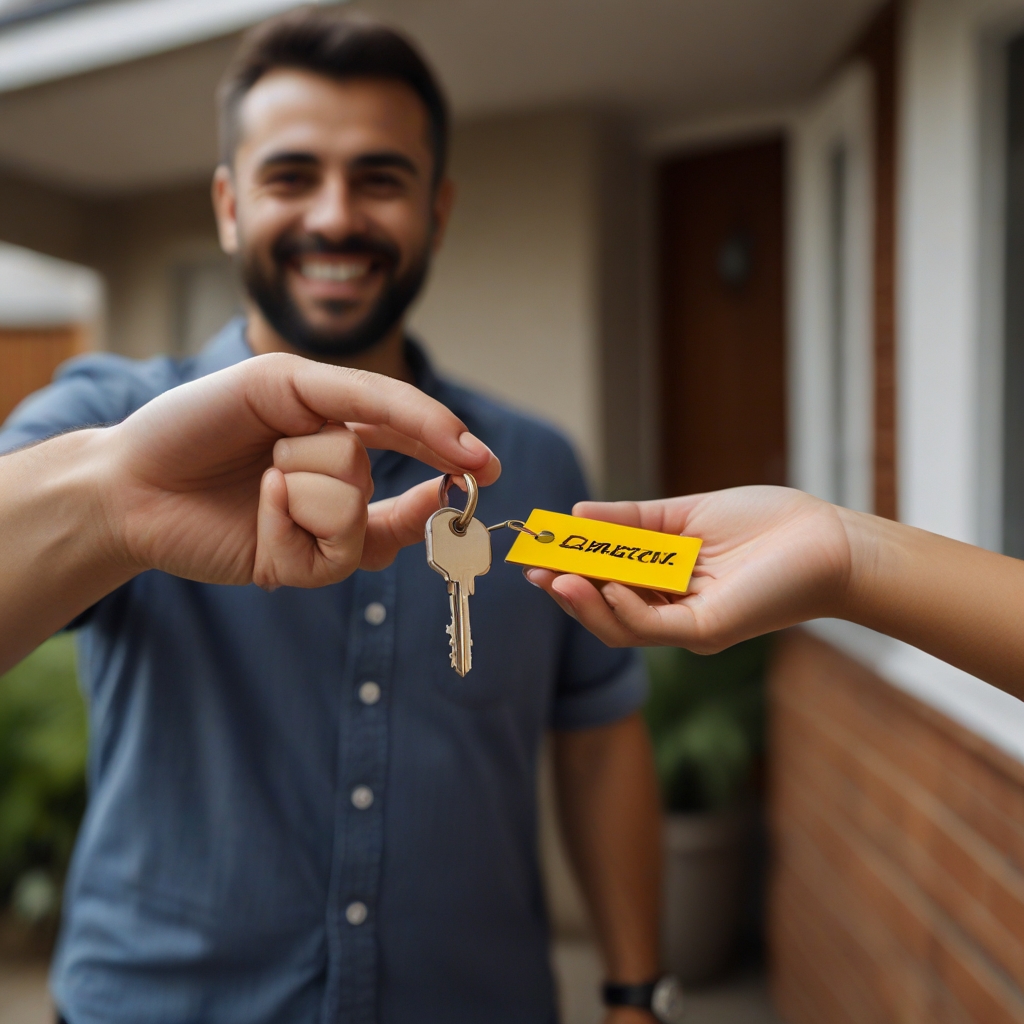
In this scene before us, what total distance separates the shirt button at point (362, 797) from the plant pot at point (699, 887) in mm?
2199

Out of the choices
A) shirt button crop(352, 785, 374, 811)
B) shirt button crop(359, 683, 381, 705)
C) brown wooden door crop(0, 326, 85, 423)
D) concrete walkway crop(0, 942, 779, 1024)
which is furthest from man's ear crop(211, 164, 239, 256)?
brown wooden door crop(0, 326, 85, 423)

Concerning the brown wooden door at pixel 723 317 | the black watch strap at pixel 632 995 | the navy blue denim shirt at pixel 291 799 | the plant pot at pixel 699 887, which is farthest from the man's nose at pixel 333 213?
the brown wooden door at pixel 723 317

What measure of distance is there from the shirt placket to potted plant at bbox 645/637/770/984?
2057mm

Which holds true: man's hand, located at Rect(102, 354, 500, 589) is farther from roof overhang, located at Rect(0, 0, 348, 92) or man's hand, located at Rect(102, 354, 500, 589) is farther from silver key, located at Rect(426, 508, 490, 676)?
roof overhang, located at Rect(0, 0, 348, 92)

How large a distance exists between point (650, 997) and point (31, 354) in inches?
256

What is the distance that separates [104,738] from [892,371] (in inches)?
87.1

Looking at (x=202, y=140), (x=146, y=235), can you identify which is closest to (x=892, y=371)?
(x=202, y=140)

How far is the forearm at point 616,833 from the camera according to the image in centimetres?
149

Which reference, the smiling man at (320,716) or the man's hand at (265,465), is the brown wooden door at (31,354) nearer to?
the smiling man at (320,716)

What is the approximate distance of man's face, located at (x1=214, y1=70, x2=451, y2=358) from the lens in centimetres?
133

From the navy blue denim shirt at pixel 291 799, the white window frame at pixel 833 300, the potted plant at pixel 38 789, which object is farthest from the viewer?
the potted plant at pixel 38 789

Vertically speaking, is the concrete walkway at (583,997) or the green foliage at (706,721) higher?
the green foliage at (706,721)

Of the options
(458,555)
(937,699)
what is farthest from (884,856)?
(458,555)

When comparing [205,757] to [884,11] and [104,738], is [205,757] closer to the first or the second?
[104,738]
